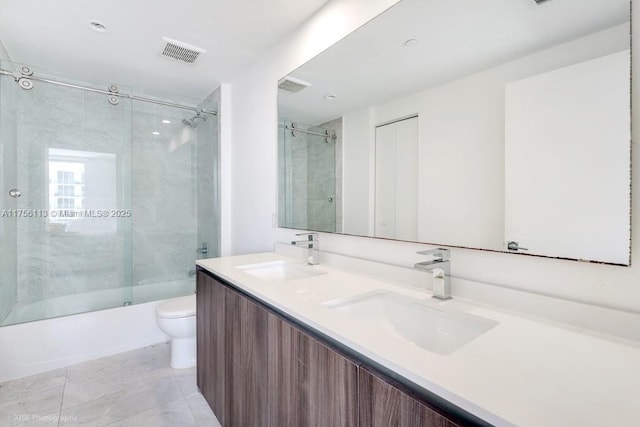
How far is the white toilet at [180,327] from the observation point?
81.2 inches

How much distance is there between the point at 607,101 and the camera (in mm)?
787

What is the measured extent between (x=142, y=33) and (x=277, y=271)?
1847 mm

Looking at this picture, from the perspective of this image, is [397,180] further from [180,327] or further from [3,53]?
[3,53]

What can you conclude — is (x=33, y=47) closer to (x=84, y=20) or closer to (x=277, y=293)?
(x=84, y=20)

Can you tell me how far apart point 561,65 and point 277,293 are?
3.88 ft

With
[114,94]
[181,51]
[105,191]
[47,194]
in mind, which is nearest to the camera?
[181,51]

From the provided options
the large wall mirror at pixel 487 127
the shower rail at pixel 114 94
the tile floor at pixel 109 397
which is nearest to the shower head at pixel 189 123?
the shower rail at pixel 114 94

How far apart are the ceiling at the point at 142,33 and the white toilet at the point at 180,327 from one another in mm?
1923

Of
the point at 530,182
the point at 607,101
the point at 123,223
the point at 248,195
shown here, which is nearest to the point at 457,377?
the point at 530,182

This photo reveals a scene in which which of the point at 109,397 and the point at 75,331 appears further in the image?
the point at 75,331

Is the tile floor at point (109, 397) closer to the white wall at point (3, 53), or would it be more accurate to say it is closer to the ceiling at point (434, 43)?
the ceiling at point (434, 43)

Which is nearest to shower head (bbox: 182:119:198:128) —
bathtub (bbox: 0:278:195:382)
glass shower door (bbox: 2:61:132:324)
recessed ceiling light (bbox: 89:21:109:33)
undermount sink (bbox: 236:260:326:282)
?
glass shower door (bbox: 2:61:132:324)

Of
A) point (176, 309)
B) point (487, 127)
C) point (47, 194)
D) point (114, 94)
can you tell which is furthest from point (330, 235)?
point (47, 194)

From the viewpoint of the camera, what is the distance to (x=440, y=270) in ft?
3.44
